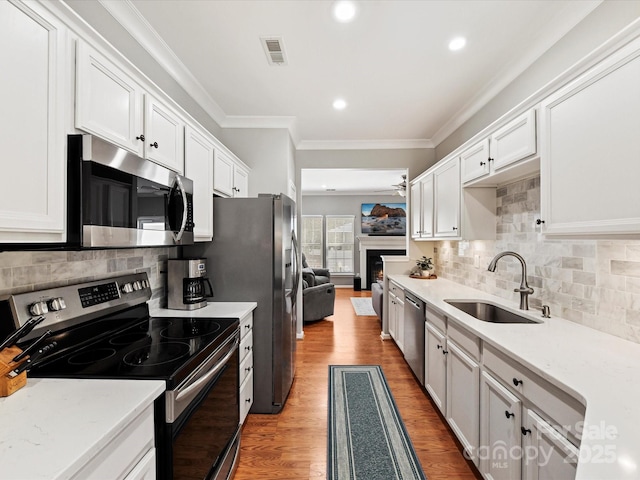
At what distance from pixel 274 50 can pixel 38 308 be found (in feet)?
7.19

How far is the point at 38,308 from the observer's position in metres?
1.27

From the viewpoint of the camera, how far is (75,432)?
0.83 metres

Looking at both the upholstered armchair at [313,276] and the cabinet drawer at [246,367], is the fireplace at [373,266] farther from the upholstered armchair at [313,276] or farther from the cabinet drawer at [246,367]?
the cabinet drawer at [246,367]

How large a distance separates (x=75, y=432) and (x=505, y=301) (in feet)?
9.17

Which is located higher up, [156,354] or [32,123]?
[32,123]

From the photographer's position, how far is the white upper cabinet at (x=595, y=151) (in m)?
1.20

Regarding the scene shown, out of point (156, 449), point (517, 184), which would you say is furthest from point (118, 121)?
point (517, 184)

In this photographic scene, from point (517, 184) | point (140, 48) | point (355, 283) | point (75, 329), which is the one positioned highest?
point (140, 48)

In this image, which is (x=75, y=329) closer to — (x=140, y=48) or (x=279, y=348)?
(x=279, y=348)

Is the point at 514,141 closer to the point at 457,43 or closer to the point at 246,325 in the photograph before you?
the point at 457,43

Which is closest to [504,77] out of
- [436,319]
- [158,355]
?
[436,319]

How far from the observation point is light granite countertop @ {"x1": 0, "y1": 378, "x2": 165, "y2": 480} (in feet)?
2.34

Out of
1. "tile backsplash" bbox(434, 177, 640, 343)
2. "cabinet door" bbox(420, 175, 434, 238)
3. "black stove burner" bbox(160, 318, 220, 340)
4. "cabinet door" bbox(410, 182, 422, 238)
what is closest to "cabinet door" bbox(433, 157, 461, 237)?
"cabinet door" bbox(420, 175, 434, 238)

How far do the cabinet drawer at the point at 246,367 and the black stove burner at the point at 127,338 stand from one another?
29.4 inches
